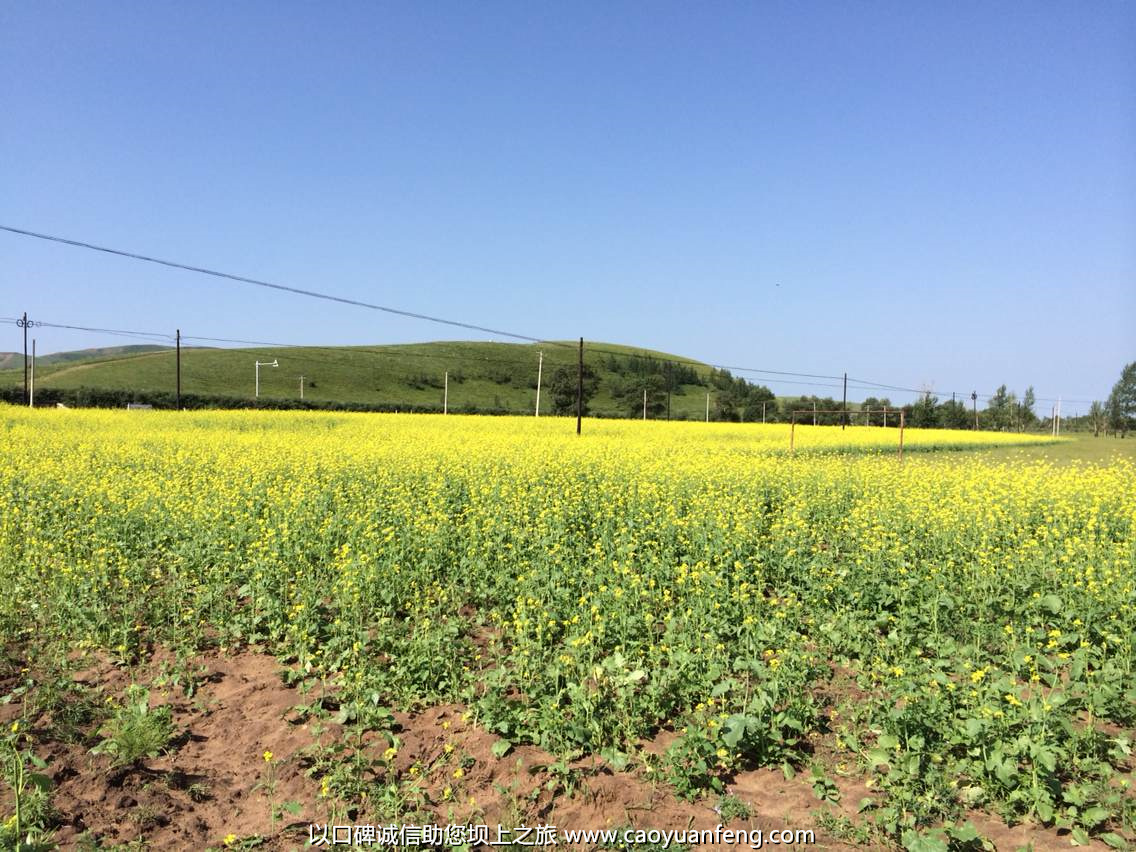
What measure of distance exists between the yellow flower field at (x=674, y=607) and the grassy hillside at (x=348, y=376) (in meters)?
73.4

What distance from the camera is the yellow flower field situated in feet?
15.1

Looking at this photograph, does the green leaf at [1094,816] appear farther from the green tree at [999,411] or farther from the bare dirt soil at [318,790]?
the green tree at [999,411]

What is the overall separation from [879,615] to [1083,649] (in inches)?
66.6

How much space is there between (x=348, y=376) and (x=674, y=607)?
10866cm

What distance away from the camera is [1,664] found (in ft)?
19.2

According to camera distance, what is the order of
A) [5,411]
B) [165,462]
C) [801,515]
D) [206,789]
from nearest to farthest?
[206,789]
[801,515]
[165,462]
[5,411]

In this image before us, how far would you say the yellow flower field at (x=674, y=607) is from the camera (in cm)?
Answer: 460

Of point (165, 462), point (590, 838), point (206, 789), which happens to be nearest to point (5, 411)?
point (165, 462)

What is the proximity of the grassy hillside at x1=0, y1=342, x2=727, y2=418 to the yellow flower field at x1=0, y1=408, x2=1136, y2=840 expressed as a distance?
73.4 m

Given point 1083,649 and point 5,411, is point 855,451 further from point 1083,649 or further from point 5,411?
point 5,411

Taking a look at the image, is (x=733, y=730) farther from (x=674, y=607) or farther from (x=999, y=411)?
(x=999, y=411)

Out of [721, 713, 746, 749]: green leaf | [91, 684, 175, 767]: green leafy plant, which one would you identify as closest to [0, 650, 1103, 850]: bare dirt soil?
[91, 684, 175, 767]: green leafy plant

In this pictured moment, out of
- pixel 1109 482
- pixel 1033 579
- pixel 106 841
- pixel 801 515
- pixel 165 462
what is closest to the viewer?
pixel 106 841

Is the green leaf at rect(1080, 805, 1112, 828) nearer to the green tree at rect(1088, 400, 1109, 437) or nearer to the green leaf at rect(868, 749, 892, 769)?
the green leaf at rect(868, 749, 892, 769)
